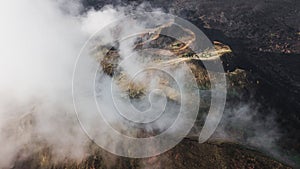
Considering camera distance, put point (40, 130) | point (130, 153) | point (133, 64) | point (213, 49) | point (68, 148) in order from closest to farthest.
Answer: point (130, 153) < point (68, 148) < point (40, 130) < point (133, 64) < point (213, 49)

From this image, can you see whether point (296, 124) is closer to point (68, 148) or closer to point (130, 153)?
point (130, 153)

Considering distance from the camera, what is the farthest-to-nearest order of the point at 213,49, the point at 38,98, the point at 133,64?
the point at 213,49 → the point at 133,64 → the point at 38,98

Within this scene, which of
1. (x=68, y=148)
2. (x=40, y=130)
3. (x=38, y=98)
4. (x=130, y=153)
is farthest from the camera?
(x=38, y=98)

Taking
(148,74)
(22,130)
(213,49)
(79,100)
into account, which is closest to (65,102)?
(79,100)

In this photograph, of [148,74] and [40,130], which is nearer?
[40,130]

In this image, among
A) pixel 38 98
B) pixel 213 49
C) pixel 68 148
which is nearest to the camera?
pixel 68 148

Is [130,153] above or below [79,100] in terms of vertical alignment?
below

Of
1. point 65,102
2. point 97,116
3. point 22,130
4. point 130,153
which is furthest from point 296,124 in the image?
point 22,130

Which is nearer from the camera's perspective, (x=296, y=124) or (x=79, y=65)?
(x=296, y=124)

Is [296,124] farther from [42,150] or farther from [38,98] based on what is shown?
[38,98]
